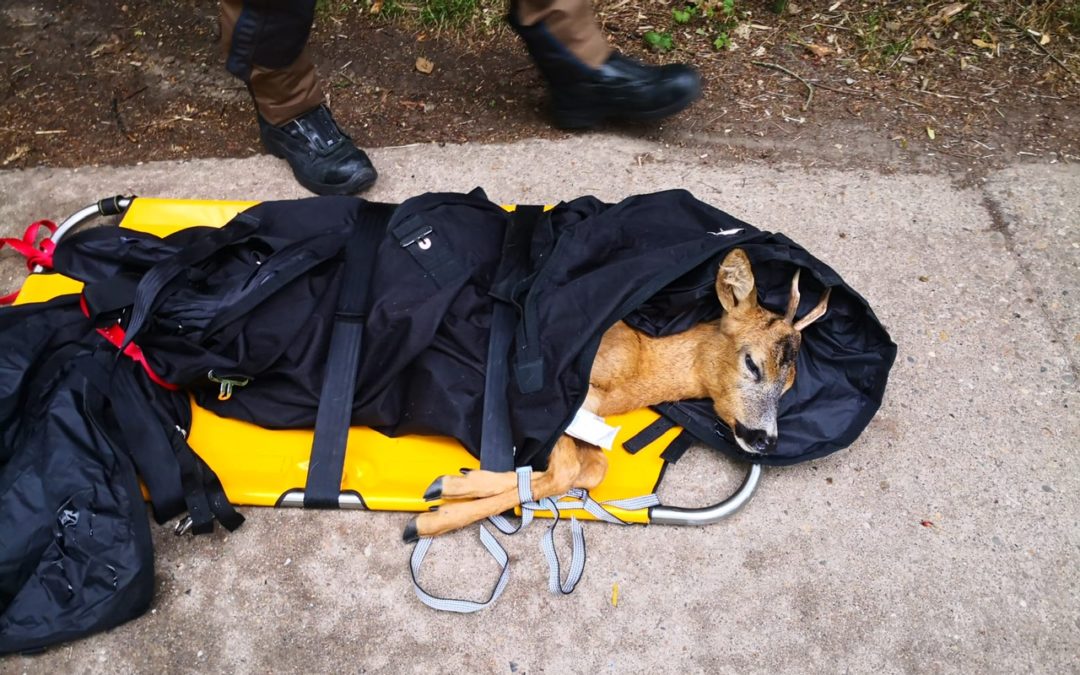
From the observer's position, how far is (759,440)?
3.44 meters

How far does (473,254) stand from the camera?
364 cm

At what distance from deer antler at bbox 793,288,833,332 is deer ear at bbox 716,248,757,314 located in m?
0.22

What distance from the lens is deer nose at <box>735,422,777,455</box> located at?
11.2 feet

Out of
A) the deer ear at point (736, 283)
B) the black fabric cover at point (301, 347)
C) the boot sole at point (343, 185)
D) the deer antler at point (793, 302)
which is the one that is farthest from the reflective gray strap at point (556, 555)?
the boot sole at point (343, 185)

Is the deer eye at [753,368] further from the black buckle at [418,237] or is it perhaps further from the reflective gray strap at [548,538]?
the black buckle at [418,237]

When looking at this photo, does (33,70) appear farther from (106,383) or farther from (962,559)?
(962,559)

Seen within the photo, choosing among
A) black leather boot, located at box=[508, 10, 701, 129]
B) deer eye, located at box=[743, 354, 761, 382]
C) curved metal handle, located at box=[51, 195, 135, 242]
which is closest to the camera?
deer eye, located at box=[743, 354, 761, 382]

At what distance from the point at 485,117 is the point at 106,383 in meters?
2.99

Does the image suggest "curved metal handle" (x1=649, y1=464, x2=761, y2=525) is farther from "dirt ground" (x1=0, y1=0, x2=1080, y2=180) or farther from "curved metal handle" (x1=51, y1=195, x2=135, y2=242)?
"curved metal handle" (x1=51, y1=195, x2=135, y2=242)

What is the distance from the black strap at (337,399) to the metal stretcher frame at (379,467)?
0.26 feet

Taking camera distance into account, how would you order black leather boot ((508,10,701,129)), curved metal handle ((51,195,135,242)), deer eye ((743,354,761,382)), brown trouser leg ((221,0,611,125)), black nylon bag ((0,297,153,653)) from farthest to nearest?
1. black leather boot ((508,10,701,129))
2. brown trouser leg ((221,0,611,125))
3. curved metal handle ((51,195,135,242))
4. deer eye ((743,354,761,382))
5. black nylon bag ((0,297,153,653))

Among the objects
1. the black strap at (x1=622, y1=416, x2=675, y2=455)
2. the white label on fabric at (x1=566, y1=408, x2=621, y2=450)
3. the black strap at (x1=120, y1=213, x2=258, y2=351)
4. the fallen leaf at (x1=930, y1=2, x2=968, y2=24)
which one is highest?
the black strap at (x1=120, y1=213, x2=258, y2=351)

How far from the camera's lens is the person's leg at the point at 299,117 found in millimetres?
4137

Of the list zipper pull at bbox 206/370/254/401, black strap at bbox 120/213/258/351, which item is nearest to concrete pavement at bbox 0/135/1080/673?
zipper pull at bbox 206/370/254/401
